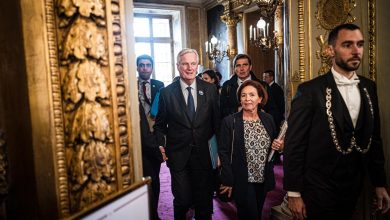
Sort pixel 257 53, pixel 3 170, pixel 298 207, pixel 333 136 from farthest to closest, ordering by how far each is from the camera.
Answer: pixel 257 53
pixel 298 207
pixel 333 136
pixel 3 170

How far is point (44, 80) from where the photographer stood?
0.62 m

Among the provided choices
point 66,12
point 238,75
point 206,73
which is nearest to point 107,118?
point 66,12

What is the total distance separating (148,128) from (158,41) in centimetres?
875

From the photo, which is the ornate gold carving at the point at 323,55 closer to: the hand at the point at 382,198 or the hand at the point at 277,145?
the hand at the point at 277,145

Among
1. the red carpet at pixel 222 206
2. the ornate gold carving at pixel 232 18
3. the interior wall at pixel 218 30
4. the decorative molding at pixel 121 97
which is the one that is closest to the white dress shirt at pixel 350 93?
the decorative molding at pixel 121 97

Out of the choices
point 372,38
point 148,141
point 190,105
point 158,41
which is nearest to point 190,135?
point 190,105

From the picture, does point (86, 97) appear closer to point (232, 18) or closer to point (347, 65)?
point (347, 65)

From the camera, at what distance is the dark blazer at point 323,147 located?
1978 mm

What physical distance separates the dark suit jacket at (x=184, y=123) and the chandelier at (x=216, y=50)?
18.8 feet

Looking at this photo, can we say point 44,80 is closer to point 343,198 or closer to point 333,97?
point 333,97

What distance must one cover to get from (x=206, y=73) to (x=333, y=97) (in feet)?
11.8

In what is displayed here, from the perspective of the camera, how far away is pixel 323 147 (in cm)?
199

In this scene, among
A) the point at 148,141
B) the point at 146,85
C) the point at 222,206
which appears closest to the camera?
the point at 148,141

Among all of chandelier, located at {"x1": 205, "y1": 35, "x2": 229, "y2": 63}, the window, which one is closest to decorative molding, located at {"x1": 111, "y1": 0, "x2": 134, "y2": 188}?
chandelier, located at {"x1": 205, "y1": 35, "x2": 229, "y2": 63}
